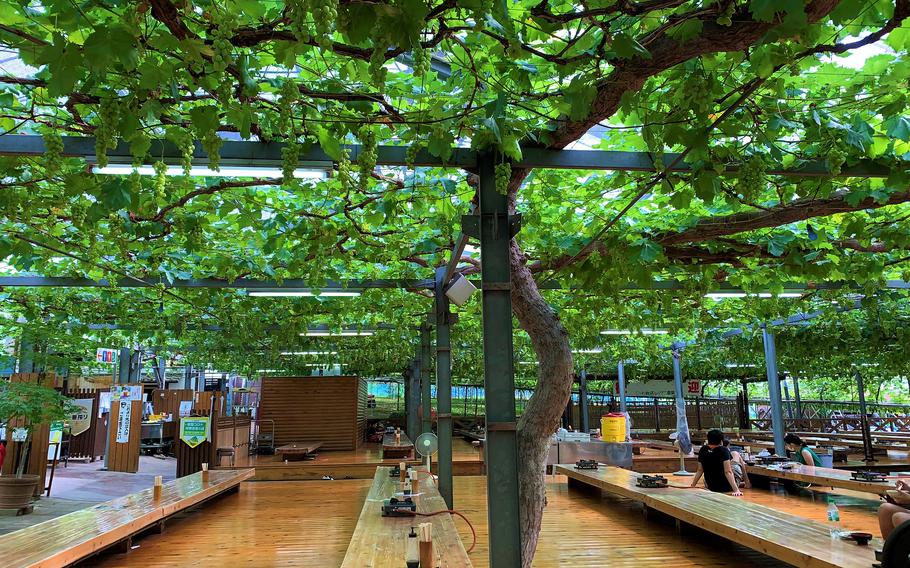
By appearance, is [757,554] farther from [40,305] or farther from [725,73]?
[40,305]

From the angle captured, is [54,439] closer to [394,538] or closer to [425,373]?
[425,373]

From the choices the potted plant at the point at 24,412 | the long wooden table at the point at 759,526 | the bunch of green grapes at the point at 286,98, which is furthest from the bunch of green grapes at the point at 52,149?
the potted plant at the point at 24,412

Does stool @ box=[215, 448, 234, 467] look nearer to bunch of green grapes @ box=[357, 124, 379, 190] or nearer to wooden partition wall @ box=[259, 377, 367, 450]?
wooden partition wall @ box=[259, 377, 367, 450]

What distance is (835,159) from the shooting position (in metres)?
3.94

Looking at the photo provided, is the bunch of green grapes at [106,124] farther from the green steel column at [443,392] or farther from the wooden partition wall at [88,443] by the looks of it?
the wooden partition wall at [88,443]

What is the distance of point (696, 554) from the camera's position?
718cm

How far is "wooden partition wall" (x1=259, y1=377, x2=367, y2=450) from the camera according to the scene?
20.3m

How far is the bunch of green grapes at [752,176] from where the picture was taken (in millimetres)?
3838

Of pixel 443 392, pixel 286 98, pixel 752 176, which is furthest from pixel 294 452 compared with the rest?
pixel 286 98

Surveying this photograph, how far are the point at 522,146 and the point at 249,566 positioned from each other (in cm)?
530

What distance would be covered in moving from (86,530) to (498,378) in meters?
4.44

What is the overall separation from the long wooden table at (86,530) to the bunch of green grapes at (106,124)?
3.40 metres

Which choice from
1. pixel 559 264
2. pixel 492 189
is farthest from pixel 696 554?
pixel 492 189

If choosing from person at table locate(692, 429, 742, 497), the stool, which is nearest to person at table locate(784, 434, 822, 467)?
person at table locate(692, 429, 742, 497)
